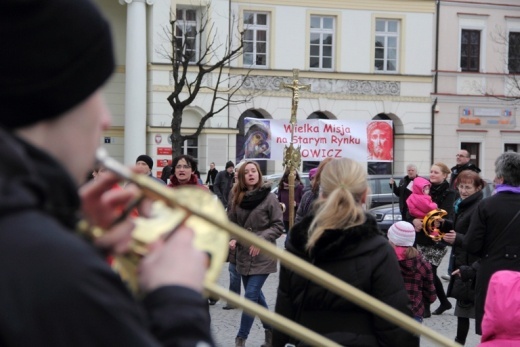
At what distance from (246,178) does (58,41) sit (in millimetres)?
8420

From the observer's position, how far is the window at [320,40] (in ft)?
119

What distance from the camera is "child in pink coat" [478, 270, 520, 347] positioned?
17.1 feet

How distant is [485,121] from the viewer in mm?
38094

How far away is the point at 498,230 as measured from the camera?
7.36 m

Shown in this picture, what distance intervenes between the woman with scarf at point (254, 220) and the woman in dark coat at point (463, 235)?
1.75 meters

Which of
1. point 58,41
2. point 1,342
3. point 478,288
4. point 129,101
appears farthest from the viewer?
point 129,101

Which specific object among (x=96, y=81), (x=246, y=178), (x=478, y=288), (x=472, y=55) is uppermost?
(x=472, y=55)

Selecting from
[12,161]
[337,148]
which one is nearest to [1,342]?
[12,161]

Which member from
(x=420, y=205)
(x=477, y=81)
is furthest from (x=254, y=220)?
(x=477, y=81)

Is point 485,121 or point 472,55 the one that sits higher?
point 472,55

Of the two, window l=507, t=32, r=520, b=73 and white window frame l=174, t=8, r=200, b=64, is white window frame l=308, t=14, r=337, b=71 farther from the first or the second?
window l=507, t=32, r=520, b=73

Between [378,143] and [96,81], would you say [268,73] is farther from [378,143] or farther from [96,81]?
[96,81]

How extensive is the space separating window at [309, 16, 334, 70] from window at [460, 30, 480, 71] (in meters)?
5.41

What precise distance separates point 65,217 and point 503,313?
414cm
